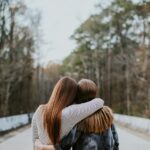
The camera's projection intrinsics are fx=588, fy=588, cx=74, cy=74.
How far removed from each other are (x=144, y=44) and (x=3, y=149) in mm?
44286

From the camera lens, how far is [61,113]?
4773mm

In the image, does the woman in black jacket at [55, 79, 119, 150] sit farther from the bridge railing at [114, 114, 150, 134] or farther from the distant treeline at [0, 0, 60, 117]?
the distant treeline at [0, 0, 60, 117]

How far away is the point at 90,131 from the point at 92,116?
5.2 inches

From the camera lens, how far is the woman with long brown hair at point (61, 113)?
15.6ft

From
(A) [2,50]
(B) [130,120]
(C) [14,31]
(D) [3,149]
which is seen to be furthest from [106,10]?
(D) [3,149]

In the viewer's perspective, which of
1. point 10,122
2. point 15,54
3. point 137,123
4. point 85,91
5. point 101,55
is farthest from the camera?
point 101,55

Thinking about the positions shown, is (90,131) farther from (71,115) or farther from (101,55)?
(101,55)

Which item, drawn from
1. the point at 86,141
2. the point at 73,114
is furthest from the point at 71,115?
the point at 86,141

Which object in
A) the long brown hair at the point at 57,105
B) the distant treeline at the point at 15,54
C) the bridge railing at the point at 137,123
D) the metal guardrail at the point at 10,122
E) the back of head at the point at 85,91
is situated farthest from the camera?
the distant treeline at the point at 15,54

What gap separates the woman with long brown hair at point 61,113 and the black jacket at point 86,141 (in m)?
0.05

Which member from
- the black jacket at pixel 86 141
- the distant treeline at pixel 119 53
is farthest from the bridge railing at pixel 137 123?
the black jacket at pixel 86 141

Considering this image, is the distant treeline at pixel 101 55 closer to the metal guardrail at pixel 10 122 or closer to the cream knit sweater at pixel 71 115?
the metal guardrail at pixel 10 122

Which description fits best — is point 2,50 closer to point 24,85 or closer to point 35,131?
point 24,85

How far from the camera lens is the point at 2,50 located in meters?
48.2
